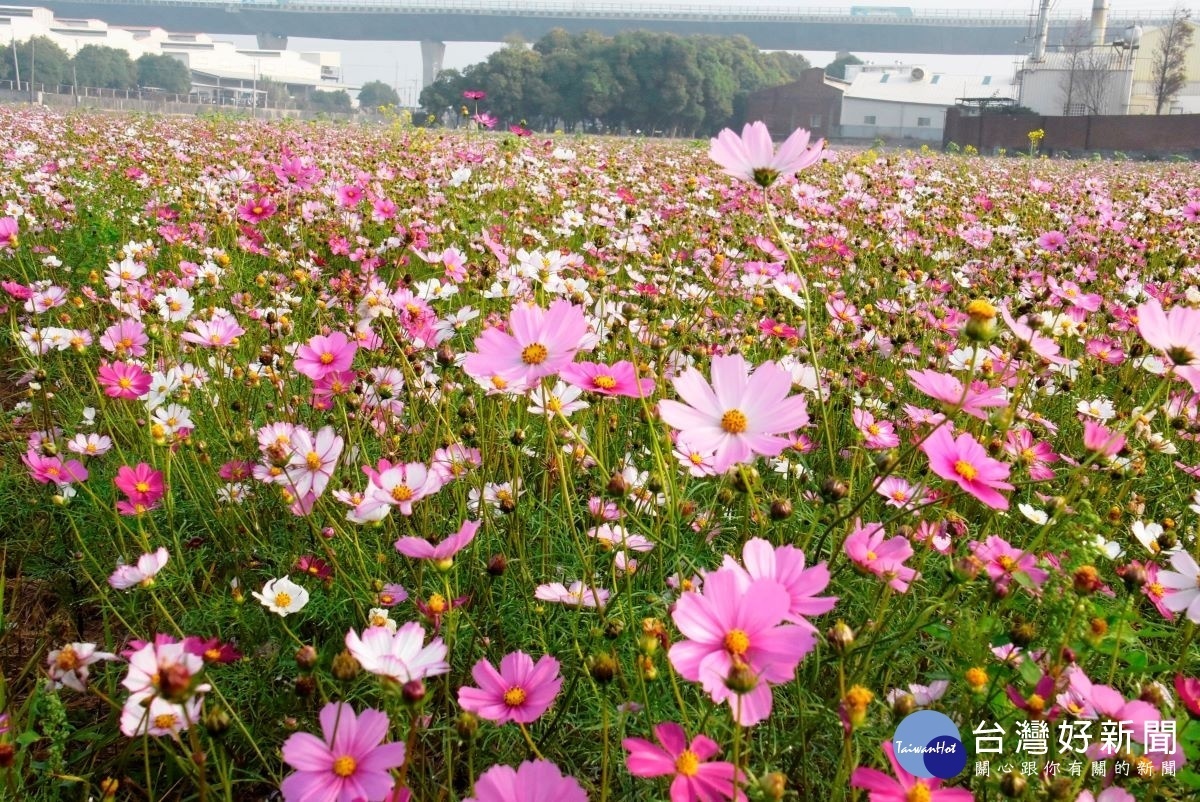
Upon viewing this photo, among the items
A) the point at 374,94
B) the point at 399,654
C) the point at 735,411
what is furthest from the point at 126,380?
the point at 374,94

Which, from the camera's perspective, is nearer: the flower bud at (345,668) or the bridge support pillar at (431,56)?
the flower bud at (345,668)

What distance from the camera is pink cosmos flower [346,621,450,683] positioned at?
57 cm

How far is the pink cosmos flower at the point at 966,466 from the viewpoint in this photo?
2.27 feet

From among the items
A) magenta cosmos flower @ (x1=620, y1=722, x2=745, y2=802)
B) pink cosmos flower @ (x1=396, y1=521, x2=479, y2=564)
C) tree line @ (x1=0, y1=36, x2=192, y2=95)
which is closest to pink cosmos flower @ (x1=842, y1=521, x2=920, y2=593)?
magenta cosmos flower @ (x1=620, y1=722, x2=745, y2=802)

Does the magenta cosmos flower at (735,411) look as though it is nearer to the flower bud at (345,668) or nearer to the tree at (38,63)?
the flower bud at (345,668)

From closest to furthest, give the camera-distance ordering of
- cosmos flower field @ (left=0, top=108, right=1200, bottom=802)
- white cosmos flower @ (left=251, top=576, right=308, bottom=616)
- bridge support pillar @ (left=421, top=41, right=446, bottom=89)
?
cosmos flower field @ (left=0, top=108, right=1200, bottom=802), white cosmos flower @ (left=251, top=576, right=308, bottom=616), bridge support pillar @ (left=421, top=41, right=446, bottom=89)

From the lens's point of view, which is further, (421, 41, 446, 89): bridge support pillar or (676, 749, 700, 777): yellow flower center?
(421, 41, 446, 89): bridge support pillar

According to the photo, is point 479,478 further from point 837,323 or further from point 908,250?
point 908,250

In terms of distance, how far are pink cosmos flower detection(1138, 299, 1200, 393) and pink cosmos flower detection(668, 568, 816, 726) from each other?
0.42 metres

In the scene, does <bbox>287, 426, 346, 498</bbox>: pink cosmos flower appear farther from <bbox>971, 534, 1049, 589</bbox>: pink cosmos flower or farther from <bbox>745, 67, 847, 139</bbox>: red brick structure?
<bbox>745, 67, 847, 139</bbox>: red brick structure

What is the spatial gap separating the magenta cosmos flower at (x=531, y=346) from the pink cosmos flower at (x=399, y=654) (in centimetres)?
24

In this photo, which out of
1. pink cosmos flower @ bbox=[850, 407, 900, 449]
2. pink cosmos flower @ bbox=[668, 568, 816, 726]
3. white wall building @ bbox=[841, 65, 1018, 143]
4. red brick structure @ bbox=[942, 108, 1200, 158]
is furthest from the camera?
white wall building @ bbox=[841, 65, 1018, 143]

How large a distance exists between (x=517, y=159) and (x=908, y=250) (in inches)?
87.6

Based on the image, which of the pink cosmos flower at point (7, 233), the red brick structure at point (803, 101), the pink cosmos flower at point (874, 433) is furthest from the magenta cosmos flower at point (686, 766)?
the red brick structure at point (803, 101)
